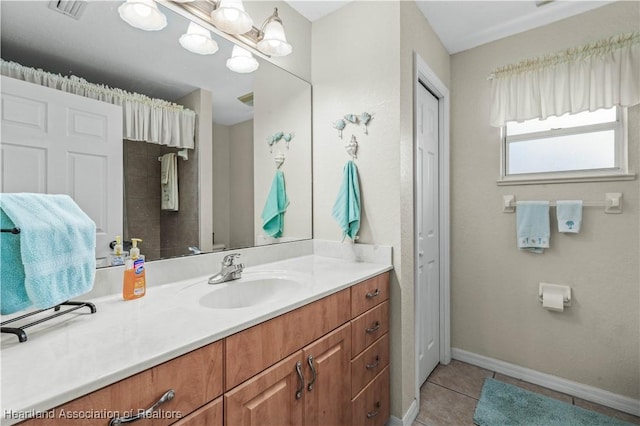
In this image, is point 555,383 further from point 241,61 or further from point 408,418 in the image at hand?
point 241,61

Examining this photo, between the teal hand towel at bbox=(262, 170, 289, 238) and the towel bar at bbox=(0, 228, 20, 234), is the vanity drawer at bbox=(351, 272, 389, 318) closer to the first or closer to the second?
the teal hand towel at bbox=(262, 170, 289, 238)

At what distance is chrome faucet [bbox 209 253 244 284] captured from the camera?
Answer: 4.18 ft

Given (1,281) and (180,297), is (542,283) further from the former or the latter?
(1,281)

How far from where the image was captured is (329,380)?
1.18 m

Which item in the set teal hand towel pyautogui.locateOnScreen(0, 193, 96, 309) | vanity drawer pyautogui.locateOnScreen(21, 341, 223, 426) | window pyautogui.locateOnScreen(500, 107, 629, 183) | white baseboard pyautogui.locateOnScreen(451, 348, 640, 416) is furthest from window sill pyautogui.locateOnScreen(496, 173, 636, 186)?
teal hand towel pyautogui.locateOnScreen(0, 193, 96, 309)

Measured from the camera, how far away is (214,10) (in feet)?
4.50

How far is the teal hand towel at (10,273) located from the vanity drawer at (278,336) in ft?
1.64

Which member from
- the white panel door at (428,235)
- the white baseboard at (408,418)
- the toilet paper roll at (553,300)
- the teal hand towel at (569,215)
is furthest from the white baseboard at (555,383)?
the teal hand towel at (569,215)

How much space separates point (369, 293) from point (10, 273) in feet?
4.14

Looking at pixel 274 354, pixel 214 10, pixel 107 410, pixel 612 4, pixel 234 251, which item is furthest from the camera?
pixel 612 4

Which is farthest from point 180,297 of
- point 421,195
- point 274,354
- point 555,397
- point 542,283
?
point 555,397

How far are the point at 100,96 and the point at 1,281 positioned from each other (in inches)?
28.4

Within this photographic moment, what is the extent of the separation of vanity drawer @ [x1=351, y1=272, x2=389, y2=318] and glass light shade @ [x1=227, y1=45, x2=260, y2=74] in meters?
1.30

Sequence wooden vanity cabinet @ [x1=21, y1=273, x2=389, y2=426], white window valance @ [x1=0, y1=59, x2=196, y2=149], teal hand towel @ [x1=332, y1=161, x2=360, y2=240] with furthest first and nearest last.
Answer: teal hand towel @ [x1=332, y1=161, x2=360, y2=240]
white window valance @ [x1=0, y1=59, x2=196, y2=149]
wooden vanity cabinet @ [x1=21, y1=273, x2=389, y2=426]
